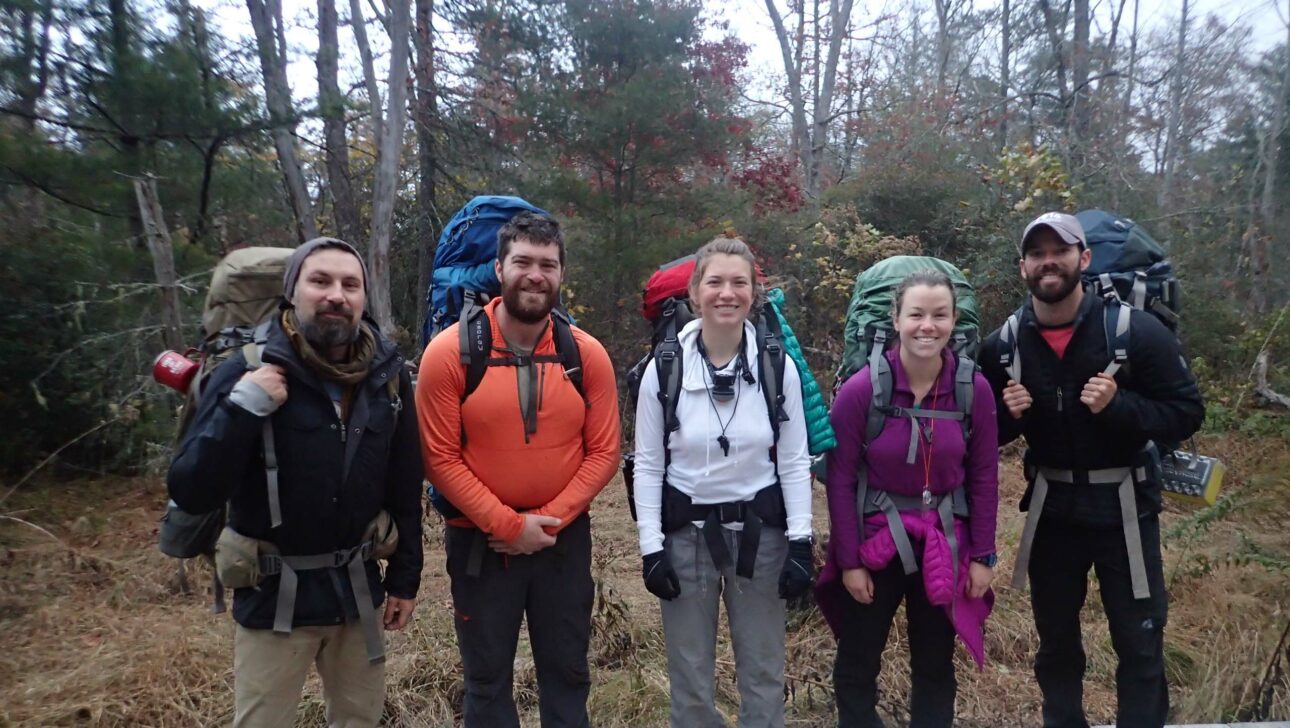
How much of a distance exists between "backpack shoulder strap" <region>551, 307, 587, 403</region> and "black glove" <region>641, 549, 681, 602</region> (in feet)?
2.11

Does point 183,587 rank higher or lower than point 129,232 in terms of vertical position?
lower

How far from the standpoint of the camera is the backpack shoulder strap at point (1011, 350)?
3176 mm

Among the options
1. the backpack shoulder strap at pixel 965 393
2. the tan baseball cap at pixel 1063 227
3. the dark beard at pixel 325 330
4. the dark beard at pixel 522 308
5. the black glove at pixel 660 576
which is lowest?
the black glove at pixel 660 576

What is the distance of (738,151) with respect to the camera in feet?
39.0

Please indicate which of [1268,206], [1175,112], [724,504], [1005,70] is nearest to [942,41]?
[1005,70]

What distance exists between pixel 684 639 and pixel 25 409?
6.38 m

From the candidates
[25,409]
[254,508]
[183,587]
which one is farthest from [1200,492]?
[25,409]

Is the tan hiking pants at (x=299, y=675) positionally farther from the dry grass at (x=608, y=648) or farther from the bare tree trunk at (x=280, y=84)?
the bare tree trunk at (x=280, y=84)

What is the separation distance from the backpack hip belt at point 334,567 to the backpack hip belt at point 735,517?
1080 millimetres

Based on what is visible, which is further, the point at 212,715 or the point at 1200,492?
the point at 212,715

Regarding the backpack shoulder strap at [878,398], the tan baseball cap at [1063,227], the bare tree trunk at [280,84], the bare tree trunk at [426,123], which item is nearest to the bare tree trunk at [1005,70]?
the bare tree trunk at [426,123]

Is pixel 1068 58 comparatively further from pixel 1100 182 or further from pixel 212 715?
pixel 212 715

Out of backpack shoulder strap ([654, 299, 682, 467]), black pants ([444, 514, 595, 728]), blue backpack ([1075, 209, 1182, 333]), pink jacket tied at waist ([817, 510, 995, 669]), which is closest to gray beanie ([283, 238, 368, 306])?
black pants ([444, 514, 595, 728])

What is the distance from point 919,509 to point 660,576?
990mm
